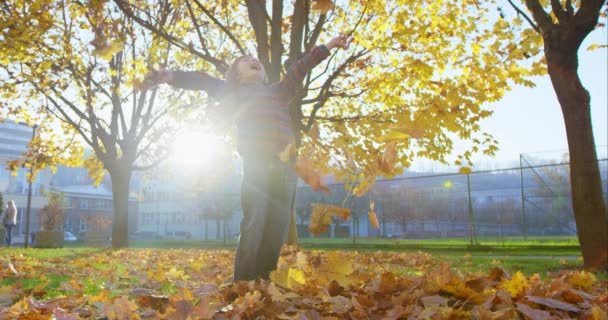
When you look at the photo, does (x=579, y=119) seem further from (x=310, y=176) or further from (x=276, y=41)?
(x=310, y=176)

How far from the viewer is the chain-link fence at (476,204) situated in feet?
57.3

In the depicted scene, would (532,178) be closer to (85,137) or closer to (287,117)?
(85,137)

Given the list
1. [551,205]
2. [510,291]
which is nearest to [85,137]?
[510,291]

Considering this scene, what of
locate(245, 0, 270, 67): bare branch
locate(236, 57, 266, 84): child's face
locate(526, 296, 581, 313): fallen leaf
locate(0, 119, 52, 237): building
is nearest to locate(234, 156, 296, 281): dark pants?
locate(236, 57, 266, 84): child's face

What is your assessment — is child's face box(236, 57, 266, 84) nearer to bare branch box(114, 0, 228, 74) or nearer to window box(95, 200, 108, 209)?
bare branch box(114, 0, 228, 74)

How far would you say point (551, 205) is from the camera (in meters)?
20.9

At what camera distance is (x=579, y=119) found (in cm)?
640

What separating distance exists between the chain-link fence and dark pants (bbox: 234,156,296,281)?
11550 mm

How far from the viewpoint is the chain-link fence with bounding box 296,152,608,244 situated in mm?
17453

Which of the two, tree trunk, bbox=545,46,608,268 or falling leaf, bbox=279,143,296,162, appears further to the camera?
tree trunk, bbox=545,46,608,268

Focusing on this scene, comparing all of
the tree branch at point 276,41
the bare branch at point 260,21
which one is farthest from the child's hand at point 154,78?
the bare branch at point 260,21

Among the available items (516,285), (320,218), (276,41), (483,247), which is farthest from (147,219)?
(516,285)

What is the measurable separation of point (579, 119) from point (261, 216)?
5.18 meters

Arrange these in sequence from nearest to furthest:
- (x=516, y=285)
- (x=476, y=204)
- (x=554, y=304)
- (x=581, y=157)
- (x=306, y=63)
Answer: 1. (x=554, y=304)
2. (x=516, y=285)
3. (x=306, y=63)
4. (x=581, y=157)
5. (x=476, y=204)
